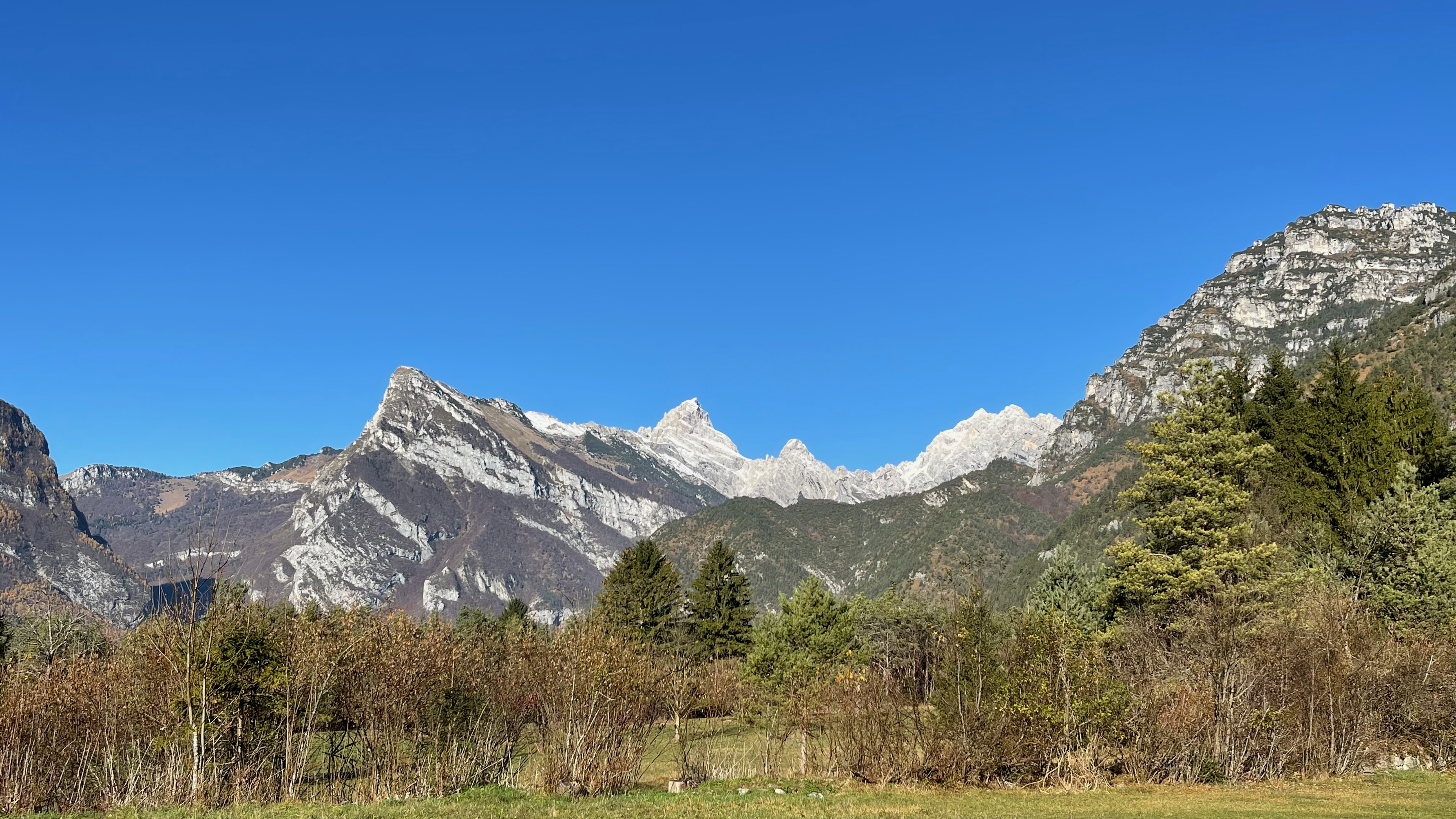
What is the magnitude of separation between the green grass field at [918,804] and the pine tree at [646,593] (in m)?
42.1

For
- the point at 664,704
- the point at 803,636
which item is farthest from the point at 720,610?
the point at 664,704

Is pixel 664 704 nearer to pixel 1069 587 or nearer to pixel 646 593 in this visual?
pixel 646 593

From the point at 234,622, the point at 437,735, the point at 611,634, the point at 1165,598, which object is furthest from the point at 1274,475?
the point at 234,622

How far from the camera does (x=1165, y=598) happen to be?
4259 cm

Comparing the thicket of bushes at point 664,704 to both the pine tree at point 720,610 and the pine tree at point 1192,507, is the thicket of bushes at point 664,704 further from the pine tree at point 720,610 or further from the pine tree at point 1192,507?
the pine tree at point 720,610

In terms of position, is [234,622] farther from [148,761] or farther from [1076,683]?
[1076,683]

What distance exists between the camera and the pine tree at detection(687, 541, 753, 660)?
230 feet

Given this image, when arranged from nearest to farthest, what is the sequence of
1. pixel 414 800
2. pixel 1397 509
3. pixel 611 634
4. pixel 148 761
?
pixel 414 800 → pixel 148 761 → pixel 611 634 → pixel 1397 509

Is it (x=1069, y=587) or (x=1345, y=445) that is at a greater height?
(x=1345, y=445)

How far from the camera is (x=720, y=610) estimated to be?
236 ft

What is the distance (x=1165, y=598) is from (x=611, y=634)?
94.0 feet

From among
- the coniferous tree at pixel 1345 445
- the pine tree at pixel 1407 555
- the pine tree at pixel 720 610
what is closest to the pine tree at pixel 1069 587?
the coniferous tree at pixel 1345 445

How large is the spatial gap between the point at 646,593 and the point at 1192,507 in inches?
1602

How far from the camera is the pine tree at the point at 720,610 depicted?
70000 mm
